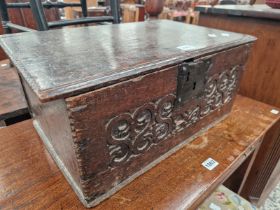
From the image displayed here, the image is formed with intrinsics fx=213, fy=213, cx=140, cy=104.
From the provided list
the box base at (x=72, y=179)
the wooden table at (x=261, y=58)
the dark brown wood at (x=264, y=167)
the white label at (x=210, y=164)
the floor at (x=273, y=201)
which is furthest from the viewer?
the floor at (x=273, y=201)

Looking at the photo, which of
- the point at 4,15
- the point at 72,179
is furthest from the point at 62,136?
the point at 4,15

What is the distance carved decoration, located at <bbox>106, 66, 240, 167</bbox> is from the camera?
1.40ft

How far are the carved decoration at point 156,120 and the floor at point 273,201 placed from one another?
88 centimetres

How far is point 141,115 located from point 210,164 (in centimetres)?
26

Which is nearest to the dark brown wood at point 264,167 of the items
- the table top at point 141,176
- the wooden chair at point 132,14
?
the table top at point 141,176

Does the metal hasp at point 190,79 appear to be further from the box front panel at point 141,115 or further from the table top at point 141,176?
the table top at point 141,176

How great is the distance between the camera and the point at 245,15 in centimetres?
84

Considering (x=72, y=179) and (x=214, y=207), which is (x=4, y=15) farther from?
(x=214, y=207)

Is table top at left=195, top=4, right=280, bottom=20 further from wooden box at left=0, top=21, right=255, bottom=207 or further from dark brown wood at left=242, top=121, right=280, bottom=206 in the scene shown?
dark brown wood at left=242, top=121, right=280, bottom=206

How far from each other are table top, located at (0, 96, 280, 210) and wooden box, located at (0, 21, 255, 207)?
0.03 meters

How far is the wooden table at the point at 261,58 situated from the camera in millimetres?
815

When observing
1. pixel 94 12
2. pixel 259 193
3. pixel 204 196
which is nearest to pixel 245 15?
pixel 204 196

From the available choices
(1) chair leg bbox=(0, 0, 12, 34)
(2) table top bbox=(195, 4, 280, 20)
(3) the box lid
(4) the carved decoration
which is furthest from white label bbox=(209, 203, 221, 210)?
(1) chair leg bbox=(0, 0, 12, 34)

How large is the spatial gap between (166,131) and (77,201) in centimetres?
26
